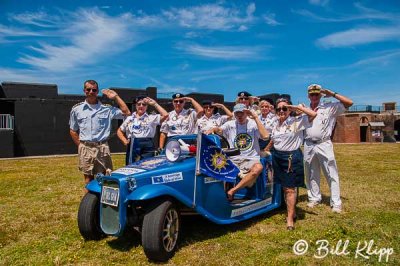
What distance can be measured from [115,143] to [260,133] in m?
22.3

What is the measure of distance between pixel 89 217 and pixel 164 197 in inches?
43.1

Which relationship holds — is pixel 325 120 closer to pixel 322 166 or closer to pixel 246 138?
pixel 322 166

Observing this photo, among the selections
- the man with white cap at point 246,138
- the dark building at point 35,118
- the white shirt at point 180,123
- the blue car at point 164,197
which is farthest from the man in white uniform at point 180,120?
the dark building at point 35,118

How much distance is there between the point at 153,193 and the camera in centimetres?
377

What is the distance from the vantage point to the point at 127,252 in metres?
4.13

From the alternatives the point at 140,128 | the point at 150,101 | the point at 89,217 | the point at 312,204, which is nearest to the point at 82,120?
the point at 150,101

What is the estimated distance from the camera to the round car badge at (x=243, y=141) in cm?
540

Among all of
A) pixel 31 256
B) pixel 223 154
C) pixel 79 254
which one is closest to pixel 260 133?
pixel 223 154

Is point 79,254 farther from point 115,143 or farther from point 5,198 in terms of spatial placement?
point 115,143

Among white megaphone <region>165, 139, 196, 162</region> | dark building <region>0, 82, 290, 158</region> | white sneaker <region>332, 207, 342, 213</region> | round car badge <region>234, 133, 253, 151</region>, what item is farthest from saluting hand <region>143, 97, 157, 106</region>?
dark building <region>0, 82, 290, 158</region>

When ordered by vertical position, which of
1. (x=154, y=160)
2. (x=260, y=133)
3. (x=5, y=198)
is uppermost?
(x=260, y=133)

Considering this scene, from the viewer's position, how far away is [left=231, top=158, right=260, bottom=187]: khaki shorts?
5.26 meters

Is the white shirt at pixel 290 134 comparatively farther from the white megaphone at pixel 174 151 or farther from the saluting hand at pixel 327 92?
the white megaphone at pixel 174 151

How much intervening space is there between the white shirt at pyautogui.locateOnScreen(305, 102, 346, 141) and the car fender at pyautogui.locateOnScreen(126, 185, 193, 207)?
292 cm
